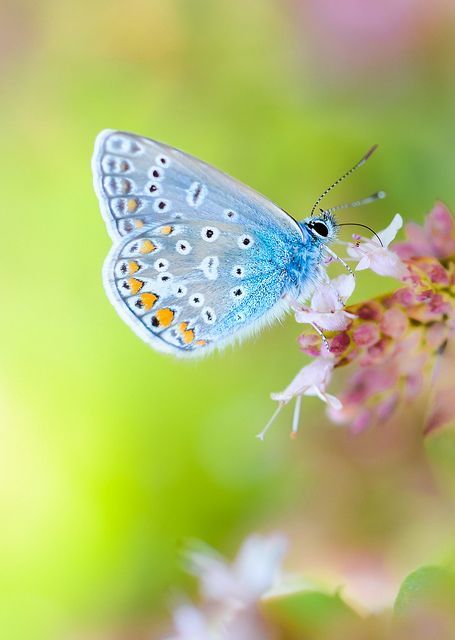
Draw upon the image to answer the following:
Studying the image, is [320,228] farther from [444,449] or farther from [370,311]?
[444,449]

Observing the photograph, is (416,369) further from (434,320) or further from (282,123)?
(282,123)

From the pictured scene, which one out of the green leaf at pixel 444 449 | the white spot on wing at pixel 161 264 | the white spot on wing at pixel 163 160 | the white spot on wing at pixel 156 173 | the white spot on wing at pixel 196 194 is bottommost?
the green leaf at pixel 444 449

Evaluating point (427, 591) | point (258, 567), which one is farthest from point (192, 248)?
point (427, 591)

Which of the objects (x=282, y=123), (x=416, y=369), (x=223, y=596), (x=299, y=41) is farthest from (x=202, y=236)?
(x=299, y=41)

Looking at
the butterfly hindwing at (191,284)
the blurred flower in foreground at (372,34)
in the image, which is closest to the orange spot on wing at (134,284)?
the butterfly hindwing at (191,284)

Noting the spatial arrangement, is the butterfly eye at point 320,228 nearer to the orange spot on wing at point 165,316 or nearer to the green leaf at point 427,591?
the orange spot on wing at point 165,316

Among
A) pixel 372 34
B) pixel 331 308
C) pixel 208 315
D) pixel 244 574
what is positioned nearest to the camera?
pixel 331 308

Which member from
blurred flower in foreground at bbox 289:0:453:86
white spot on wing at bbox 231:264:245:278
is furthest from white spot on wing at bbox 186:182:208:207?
blurred flower in foreground at bbox 289:0:453:86
